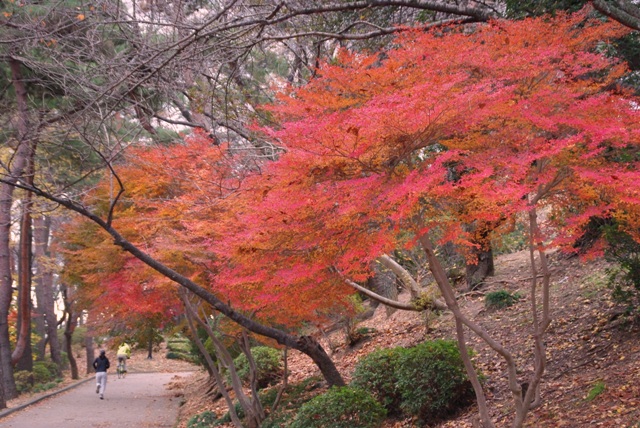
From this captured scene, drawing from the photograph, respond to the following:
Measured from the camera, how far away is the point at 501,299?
12.5m

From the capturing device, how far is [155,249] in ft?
34.5

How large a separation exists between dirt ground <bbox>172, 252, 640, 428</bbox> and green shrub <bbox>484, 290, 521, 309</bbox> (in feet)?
0.49

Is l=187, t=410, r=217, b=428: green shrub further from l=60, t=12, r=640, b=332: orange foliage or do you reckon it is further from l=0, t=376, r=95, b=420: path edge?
l=60, t=12, r=640, b=332: orange foliage

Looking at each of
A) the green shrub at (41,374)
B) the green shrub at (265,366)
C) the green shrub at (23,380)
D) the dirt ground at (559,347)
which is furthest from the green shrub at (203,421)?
the green shrub at (41,374)

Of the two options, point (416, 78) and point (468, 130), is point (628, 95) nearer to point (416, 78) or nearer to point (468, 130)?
point (468, 130)

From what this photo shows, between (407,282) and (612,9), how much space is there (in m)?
8.17

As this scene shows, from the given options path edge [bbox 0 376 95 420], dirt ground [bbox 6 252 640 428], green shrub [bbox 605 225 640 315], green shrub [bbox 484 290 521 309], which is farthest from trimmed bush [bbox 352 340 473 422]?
path edge [bbox 0 376 95 420]

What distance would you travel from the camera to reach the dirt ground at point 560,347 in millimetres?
6750

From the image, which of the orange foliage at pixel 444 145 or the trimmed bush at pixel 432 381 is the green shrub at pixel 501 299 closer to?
the trimmed bush at pixel 432 381

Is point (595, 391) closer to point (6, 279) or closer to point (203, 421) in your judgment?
point (203, 421)

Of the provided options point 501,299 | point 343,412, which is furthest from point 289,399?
point 501,299

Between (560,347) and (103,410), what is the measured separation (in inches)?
489

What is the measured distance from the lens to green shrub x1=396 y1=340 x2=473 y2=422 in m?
8.32

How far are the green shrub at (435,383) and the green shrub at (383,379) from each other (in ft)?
2.18
